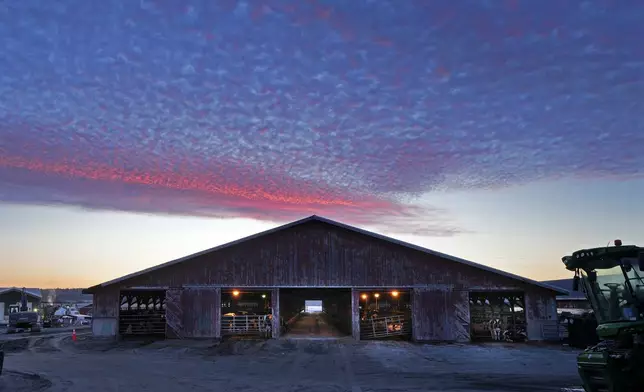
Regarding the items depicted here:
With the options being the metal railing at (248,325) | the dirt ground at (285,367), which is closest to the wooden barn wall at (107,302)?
the dirt ground at (285,367)

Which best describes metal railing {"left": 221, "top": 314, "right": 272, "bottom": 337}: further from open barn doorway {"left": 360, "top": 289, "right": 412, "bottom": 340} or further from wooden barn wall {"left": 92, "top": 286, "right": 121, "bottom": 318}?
wooden barn wall {"left": 92, "top": 286, "right": 121, "bottom": 318}

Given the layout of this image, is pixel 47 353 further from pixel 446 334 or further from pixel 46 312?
pixel 46 312

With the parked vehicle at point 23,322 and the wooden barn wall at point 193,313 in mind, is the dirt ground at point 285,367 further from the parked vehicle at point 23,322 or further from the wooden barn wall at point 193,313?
the parked vehicle at point 23,322

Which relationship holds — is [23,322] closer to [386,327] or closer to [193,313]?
[193,313]

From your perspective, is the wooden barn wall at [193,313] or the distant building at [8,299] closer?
the wooden barn wall at [193,313]

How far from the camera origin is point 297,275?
3123 cm

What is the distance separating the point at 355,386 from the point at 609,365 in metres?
7.60

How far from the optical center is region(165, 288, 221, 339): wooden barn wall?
101 ft

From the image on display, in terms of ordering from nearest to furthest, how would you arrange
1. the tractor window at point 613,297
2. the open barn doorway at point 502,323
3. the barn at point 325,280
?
the tractor window at point 613,297 < the barn at point 325,280 < the open barn doorway at point 502,323

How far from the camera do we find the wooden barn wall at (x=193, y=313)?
30.8m

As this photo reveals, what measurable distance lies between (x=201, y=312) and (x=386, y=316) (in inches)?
490

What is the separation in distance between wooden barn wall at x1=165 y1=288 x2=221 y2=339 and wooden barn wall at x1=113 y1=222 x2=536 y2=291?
0.63m

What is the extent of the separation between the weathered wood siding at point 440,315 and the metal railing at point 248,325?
957 centimetres

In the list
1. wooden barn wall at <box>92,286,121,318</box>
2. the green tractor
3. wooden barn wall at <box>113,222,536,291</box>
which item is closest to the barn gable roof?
wooden barn wall at <box>113,222,536,291</box>
